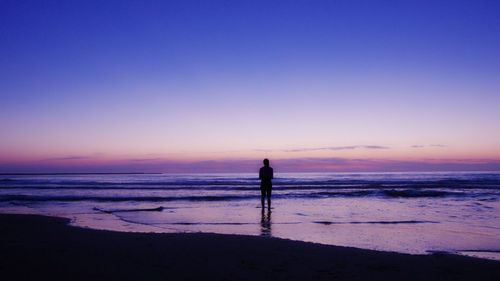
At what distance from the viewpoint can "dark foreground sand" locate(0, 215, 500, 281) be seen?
577 cm

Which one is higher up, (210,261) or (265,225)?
(210,261)

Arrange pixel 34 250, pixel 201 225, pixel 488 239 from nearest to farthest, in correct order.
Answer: pixel 34 250, pixel 488 239, pixel 201 225

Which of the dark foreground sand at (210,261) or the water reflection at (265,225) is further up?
the dark foreground sand at (210,261)

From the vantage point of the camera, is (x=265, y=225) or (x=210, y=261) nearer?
(x=210, y=261)

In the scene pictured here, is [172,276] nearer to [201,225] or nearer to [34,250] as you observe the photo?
[34,250]

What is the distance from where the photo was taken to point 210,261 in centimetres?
664

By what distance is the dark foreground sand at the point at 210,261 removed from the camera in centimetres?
577

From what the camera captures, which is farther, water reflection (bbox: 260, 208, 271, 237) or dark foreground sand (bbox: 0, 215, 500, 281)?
water reflection (bbox: 260, 208, 271, 237)

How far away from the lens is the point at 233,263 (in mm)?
6516

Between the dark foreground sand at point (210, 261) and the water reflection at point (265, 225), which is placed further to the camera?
the water reflection at point (265, 225)

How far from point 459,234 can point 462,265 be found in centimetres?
451

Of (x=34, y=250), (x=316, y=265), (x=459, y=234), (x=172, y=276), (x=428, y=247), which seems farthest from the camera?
(x=459, y=234)

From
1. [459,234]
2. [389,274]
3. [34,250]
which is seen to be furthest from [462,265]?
[34,250]

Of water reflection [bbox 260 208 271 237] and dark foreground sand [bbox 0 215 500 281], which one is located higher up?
dark foreground sand [bbox 0 215 500 281]
